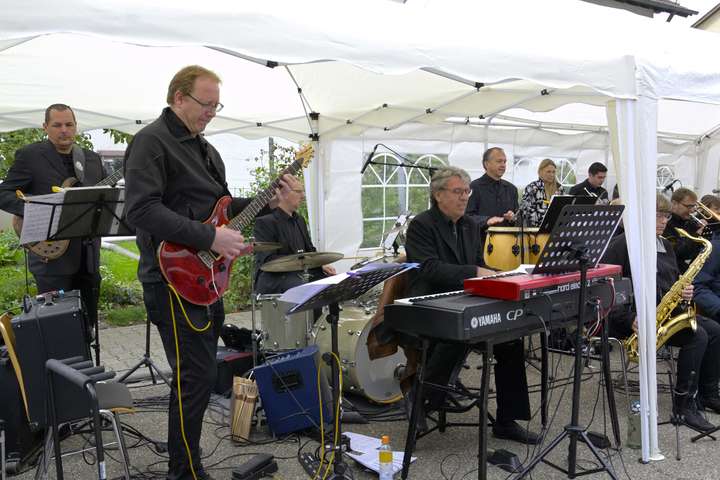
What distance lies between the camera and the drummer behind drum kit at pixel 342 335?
179 inches

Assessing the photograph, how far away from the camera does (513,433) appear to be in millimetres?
4023

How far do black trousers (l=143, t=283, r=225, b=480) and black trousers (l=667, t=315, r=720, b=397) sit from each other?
3172mm

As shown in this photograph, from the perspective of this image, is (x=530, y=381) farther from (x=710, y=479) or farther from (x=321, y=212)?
(x=321, y=212)

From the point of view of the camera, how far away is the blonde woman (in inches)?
277

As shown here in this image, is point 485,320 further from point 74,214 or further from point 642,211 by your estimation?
point 74,214

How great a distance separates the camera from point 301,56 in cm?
325

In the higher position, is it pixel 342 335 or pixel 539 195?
pixel 539 195

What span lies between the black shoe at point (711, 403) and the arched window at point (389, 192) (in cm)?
412

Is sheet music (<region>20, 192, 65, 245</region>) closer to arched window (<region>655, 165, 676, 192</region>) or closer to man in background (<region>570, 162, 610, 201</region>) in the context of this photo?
man in background (<region>570, 162, 610, 201</region>)

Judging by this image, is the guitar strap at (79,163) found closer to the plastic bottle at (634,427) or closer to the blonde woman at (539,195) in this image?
the plastic bottle at (634,427)

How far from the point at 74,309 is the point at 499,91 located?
464 cm

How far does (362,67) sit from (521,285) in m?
1.44

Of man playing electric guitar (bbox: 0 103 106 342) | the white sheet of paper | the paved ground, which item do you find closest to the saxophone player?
the paved ground

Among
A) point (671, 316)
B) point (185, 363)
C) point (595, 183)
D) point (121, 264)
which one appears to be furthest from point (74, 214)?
point (121, 264)
